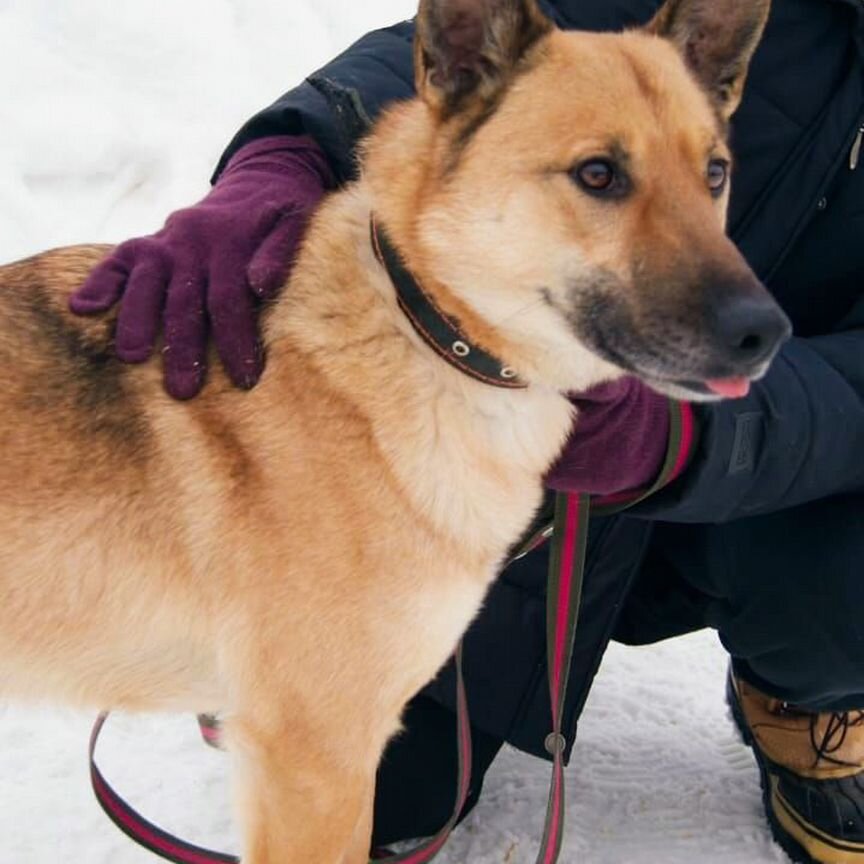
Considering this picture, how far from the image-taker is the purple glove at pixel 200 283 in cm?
185

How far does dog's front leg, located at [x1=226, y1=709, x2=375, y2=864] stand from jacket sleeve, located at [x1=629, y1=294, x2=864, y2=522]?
776mm

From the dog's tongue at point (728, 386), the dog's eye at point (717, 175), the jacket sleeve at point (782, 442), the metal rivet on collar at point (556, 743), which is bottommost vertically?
the metal rivet on collar at point (556, 743)

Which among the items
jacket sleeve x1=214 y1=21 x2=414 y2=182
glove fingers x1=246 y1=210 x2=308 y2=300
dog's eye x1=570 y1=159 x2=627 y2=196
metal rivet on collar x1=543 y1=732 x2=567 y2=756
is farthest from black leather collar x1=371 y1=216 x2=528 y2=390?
metal rivet on collar x1=543 y1=732 x2=567 y2=756

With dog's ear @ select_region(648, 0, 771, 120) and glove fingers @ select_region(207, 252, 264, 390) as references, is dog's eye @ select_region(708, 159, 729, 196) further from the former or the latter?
glove fingers @ select_region(207, 252, 264, 390)

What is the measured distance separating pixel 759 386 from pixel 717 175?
0.45 metres

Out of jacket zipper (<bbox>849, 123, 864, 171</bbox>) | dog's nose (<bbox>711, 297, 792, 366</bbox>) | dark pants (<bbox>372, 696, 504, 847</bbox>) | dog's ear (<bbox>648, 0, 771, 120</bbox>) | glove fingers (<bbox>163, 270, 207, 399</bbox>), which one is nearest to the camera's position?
dog's nose (<bbox>711, 297, 792, 366</bbox>)

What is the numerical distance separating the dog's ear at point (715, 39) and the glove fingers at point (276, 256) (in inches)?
30.3

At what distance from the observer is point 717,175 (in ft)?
6.14

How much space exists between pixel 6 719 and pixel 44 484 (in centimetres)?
119

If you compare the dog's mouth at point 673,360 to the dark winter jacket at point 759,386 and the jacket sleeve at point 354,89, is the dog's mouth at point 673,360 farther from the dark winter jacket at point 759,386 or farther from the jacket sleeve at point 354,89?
the jacket sleeve at point 354,89

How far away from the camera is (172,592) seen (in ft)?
6.25

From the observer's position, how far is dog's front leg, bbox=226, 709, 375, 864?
6.12 ft

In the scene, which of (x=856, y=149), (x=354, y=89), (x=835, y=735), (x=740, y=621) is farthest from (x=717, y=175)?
(x=835, y=735)

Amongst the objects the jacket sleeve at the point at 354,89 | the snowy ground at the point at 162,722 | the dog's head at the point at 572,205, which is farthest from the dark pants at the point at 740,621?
the jacket sleeve at the point at 354,89
